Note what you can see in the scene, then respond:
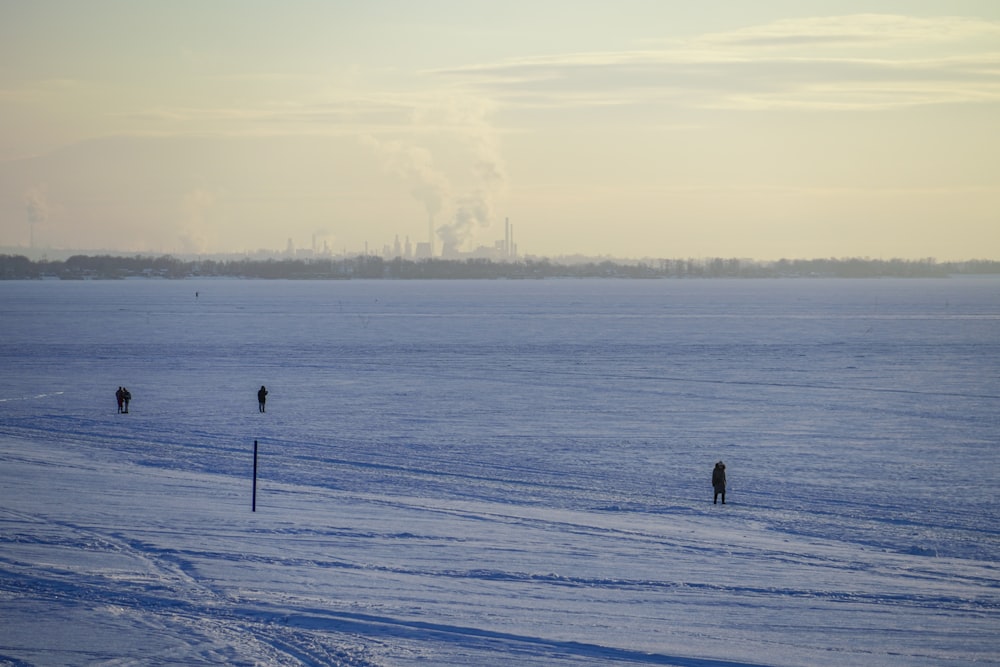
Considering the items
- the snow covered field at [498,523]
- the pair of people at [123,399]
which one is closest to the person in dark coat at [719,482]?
the snow covered field at [498,523]

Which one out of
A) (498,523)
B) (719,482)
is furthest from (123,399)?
(719,482)

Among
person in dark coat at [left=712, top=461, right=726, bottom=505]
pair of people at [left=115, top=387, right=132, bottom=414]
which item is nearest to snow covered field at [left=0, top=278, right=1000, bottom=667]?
person in dark coat at [left=712, top=461, right=726, bottom=505]

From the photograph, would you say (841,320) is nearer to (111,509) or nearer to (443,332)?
(443,332)

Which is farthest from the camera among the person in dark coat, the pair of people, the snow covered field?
the pair of people

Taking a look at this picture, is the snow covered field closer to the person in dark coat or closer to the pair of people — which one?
the person in dark coat

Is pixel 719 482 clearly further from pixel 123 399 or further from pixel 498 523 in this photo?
pixel 123 399

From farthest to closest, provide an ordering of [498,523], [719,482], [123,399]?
[123,399]
[719,482]
[498,523]

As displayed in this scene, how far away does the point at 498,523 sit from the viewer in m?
20.2

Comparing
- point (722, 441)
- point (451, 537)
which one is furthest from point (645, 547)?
point (722, 441)

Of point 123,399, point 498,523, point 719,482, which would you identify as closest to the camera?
point 498,523

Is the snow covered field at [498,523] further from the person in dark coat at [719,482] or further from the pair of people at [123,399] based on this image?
the pair of people at [123,399]

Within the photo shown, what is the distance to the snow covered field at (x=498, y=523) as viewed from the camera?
1392 cm

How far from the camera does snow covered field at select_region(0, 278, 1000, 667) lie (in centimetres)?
1392

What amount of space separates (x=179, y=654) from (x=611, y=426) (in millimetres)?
22220
